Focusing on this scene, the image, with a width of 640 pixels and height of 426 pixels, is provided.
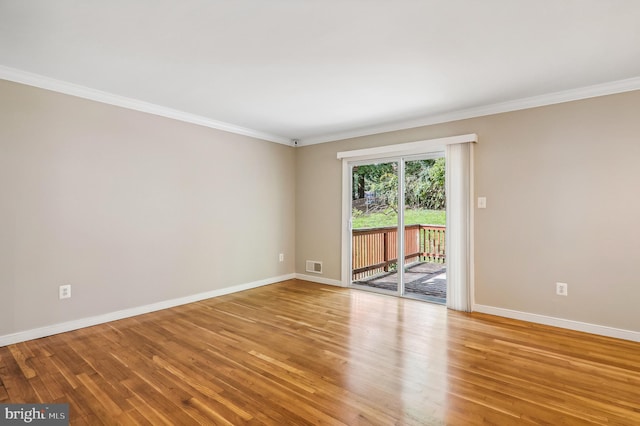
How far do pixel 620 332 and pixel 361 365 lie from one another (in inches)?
104

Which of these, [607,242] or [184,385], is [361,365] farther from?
[607,242]

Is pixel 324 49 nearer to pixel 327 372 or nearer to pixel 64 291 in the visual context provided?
pixel 327 372

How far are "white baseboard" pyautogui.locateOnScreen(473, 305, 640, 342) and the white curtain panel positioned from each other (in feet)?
0.86

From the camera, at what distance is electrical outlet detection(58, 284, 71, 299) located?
9.91ft

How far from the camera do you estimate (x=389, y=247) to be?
4.79 meters

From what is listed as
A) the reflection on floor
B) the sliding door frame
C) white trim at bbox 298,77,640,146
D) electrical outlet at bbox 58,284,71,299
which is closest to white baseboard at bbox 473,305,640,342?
the sliding door frame

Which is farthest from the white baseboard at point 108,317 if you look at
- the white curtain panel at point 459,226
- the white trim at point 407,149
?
the white curtain panel at point 459,226

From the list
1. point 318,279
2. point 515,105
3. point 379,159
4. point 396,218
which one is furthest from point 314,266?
point 515,105

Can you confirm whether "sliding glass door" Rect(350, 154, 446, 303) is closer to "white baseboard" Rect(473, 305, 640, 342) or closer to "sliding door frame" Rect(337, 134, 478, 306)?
"sliding door frame" Rect(337, 134, 478, 306)

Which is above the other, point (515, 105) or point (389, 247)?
point (515, 105)

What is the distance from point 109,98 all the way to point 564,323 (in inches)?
214

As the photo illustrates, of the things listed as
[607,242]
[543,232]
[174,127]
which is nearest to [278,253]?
[174,127]

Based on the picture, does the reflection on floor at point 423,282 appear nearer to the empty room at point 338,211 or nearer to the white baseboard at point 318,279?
the empty room at point 338,211

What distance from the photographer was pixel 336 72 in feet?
9.11
